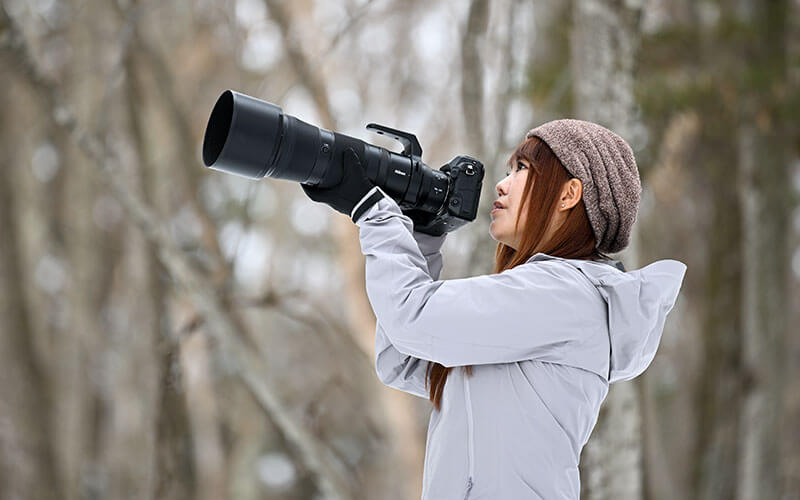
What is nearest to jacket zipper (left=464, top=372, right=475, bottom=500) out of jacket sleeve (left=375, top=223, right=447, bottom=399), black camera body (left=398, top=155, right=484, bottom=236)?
jacket sleeve (left=375, top=223, right=447, bottom=399)

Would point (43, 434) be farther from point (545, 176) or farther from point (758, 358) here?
point (545, 176)

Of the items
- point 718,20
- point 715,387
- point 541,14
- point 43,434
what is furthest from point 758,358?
point 43,434

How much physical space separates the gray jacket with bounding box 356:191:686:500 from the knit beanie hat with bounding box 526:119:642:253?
0.07 m

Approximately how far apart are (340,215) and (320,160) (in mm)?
3192

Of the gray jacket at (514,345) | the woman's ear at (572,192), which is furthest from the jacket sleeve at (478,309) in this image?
the woman's ear at (572,192)

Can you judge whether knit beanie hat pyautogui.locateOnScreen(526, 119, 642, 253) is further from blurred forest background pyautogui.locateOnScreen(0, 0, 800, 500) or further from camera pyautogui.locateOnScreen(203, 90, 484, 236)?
blurred forest background pyautogui.locateOnScreen(0, 0, 800, 500)

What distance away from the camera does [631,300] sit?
1.28m

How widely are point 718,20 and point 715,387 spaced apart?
2534mm

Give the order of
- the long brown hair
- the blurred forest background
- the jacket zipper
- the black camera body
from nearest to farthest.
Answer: the jacket zipper, the long brown hair, the black camera body, the blurred forest background

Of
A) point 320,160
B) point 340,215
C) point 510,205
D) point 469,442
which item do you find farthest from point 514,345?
point 340,215

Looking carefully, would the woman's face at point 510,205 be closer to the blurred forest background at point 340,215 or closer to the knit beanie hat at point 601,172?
the knit beanie hat at point 601,172

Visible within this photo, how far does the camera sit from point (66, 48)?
265 inches

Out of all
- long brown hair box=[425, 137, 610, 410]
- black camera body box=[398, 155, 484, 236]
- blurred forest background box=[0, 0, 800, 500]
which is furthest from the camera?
blurred forest background box=[0, 0, 800, 500]

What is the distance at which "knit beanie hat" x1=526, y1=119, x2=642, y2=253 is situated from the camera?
4.34ft
